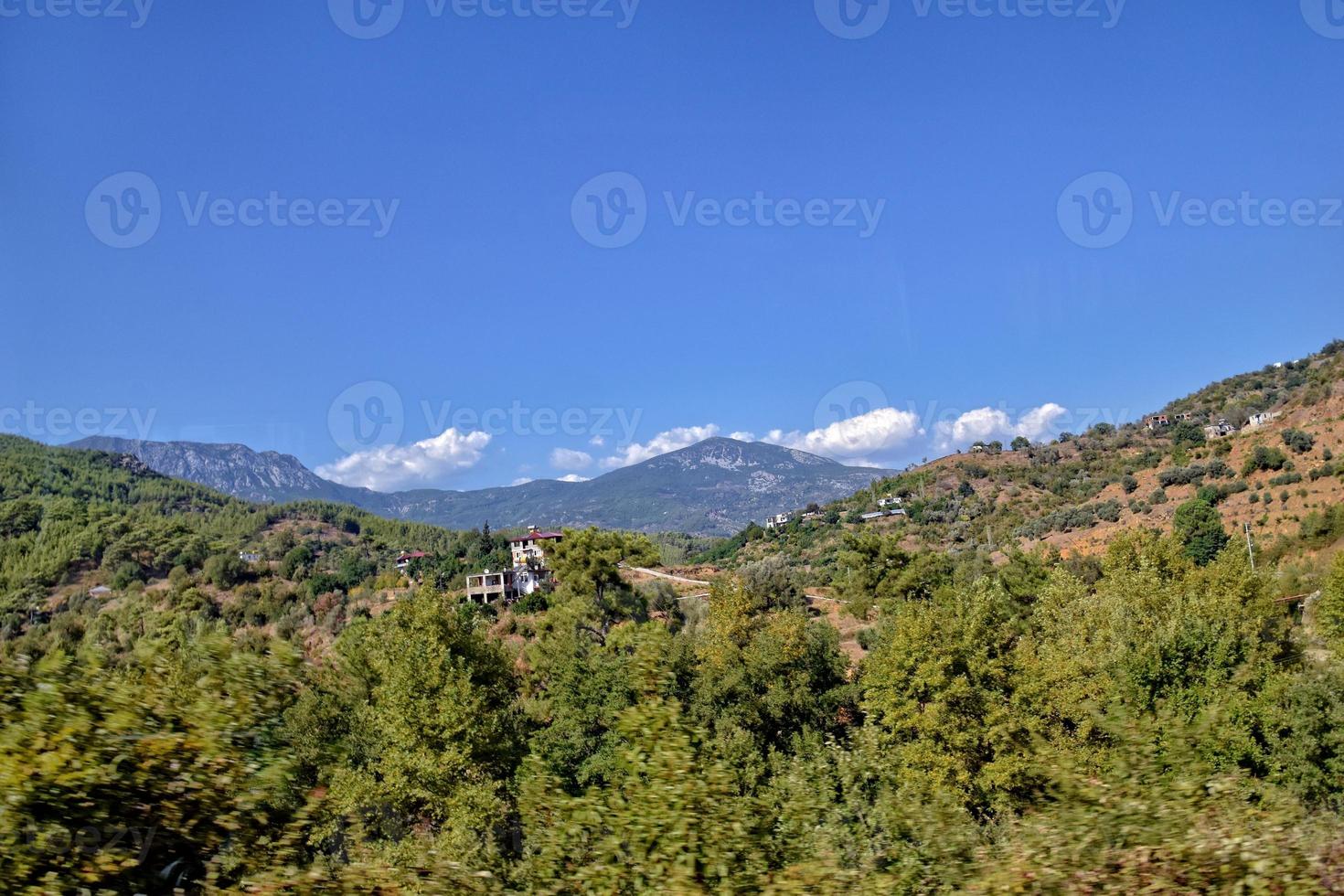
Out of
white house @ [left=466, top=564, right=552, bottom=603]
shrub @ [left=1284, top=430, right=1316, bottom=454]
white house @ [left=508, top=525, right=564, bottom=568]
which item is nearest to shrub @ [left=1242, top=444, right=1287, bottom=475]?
shrub @ [left=1284, top=430, right=1316, bottom=454]

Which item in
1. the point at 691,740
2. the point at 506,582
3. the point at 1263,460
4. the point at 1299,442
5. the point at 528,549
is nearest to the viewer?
the point at 691,740

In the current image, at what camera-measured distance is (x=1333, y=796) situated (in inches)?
789

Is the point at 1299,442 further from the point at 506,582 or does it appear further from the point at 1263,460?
the point at 506,582

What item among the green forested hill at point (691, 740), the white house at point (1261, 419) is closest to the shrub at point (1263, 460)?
the white house at point (1261, 419)

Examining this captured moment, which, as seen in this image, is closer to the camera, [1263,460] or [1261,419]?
[1263,460]

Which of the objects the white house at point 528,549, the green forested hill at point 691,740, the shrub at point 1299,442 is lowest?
the green forested hill at point 691,740

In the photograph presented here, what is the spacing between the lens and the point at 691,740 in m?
9.95

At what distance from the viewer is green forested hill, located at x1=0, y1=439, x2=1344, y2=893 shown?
5.97 m

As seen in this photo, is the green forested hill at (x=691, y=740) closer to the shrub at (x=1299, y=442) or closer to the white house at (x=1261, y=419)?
the shrub at (x=1299, y=442)

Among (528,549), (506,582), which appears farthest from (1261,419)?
(506,582)

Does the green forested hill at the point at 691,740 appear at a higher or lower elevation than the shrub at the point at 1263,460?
lower

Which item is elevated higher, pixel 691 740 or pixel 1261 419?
pixel 1261 419

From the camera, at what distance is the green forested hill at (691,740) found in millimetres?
5969

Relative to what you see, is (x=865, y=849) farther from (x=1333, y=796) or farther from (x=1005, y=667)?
(x=1005, y=667)
